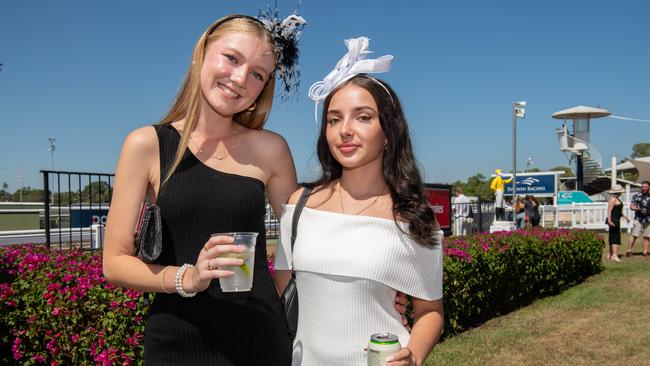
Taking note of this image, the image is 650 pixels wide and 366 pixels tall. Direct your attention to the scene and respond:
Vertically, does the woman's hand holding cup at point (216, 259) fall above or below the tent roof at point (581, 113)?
below

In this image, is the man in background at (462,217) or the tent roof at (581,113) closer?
the man in background at (462,217)

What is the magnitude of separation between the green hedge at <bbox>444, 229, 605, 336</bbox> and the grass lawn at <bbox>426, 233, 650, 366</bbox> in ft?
0.77

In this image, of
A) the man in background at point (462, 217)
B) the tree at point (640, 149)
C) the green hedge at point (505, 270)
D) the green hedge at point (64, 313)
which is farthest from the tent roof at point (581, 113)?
the tree at point (640, 149)

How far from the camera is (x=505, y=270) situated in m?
8.06

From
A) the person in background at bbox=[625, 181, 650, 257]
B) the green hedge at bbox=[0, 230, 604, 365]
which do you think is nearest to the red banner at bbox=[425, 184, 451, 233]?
the green hedge at bbox=[0, 230, 604, 365]

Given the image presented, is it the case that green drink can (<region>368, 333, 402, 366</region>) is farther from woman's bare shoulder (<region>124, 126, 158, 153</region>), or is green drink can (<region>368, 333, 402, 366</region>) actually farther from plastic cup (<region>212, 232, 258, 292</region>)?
woman's bare shoulder (<region>124, 126, 158, 153</region>)

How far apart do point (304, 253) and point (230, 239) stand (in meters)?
0.50

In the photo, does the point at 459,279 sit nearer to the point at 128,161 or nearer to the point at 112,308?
the point at 112,308

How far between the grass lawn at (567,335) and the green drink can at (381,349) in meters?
4.43

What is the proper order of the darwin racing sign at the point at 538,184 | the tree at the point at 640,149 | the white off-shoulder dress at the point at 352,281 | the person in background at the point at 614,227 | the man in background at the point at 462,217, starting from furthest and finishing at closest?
1. the tree at the point at 640,149
2. the darwin racing sign at the point at 538,184
3. the man in background at the point at 462,217
4. the person in background at the point at 614,227
5. the white off-shoulder dress at the point at 352,281

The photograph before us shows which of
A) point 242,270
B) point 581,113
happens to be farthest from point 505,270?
point 581,113

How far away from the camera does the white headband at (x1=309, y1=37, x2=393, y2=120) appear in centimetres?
234

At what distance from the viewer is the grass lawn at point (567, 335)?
19.9ft

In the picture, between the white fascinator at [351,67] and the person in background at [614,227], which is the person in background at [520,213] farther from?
the white fascinator at [351,67]
